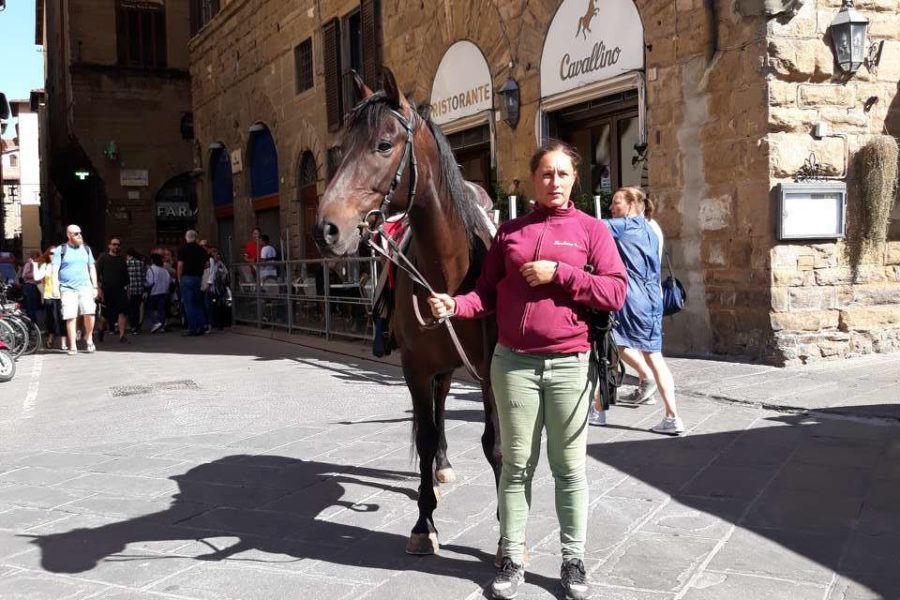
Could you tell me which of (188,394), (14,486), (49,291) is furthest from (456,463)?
(49,291)

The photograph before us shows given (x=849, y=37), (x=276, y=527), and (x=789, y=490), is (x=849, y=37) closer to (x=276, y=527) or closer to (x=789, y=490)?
(x=789, y=490)

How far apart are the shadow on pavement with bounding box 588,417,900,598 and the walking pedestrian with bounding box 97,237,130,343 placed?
11744 millimetres

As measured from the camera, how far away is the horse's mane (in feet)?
11.0

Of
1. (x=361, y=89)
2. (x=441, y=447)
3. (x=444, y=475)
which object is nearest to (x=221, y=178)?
(x=441, y=447)

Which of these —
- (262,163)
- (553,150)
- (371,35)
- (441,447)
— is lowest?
(441,447)

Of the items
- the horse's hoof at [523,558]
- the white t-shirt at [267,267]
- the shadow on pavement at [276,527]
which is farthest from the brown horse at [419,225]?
the white t-shirt at [267,267]

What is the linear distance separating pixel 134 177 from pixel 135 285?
48.9 ft

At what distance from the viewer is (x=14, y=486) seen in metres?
5.23

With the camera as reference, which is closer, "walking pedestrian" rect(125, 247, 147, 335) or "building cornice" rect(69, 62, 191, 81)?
"walking pedestrian" rect(125, 247, 147, 335)

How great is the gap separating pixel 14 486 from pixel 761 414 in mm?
4973

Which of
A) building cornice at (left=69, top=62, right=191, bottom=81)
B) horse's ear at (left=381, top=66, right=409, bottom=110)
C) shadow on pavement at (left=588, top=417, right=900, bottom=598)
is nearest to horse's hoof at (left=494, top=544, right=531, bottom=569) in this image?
shadow on pavement at (left=588, top=417, right=900, bottom=598)

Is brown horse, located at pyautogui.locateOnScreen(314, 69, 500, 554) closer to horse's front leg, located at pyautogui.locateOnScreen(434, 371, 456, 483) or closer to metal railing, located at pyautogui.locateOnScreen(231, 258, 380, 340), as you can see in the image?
horse's front leg, located at pyautogui.locateOnScreen(434, 371, 456, 483)

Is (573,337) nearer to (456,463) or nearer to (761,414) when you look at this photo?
(456,463)

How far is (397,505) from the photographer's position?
453cm
